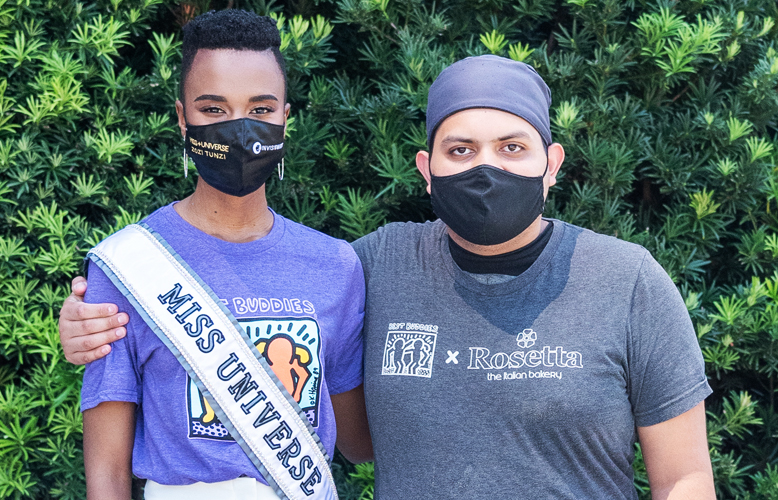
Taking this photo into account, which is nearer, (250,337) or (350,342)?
(250,337)

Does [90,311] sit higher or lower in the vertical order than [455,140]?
lower

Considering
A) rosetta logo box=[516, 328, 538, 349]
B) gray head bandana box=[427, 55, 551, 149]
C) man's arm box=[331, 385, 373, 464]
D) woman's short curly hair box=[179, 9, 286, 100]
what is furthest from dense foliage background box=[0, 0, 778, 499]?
rosetta logo box=[516, 328, 538, 349]

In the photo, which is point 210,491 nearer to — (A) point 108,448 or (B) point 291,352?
(A) point 108,448

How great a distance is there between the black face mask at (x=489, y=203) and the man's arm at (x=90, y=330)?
1178 millimetres

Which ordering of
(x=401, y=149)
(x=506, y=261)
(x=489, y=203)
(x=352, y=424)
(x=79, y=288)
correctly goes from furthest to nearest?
1. (x=401, y=149)
2. (x=352, y=424)
3. (x=506, y=261)
4. (x=489, y=203)
5. (x=79, y=288)

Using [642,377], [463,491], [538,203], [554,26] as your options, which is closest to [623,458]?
[642,377]

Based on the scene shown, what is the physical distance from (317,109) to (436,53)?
0.62 meters

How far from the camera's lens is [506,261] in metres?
2.83

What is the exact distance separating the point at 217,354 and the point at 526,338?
1048 millimetres

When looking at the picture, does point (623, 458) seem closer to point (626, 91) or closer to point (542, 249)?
A: point (542, 249)

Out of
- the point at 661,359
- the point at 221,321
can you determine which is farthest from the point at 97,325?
the point at 661,359

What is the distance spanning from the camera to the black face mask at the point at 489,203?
8.86 feet

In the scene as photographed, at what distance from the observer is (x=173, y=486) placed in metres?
2.46

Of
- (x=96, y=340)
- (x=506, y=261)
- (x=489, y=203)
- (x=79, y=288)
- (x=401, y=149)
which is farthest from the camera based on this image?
(x=401, y=149)
